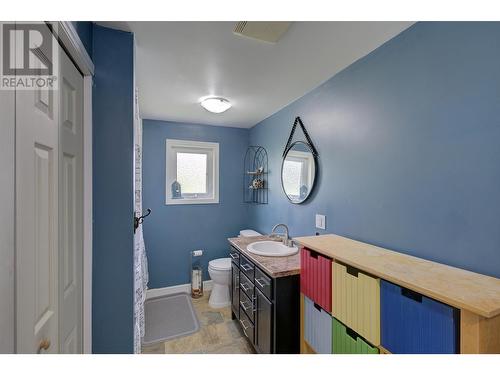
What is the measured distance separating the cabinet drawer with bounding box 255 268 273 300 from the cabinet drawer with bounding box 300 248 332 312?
0.73 feet

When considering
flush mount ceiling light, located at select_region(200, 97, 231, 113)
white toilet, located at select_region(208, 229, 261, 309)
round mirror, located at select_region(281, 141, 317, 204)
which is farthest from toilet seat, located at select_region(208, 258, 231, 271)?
flush mount ceiling light, located at select_region(200, 97, 231, 113)

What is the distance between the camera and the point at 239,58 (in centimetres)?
157

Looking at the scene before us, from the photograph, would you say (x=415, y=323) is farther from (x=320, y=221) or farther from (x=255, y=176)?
(x=255, y=176)

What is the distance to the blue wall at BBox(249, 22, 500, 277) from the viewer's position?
0.98 meters

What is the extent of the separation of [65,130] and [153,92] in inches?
50.7

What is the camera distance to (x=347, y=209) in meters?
1.71

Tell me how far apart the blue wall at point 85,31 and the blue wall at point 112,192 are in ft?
0.11

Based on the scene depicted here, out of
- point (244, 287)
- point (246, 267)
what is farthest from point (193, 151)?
point (244, 287)

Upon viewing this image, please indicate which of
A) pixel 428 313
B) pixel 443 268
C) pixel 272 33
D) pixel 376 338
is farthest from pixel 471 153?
pixel 272 33

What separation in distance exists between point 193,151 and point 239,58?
186 centimetres

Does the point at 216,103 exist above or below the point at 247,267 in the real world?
above

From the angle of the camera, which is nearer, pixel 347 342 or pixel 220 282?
pixel 347 342

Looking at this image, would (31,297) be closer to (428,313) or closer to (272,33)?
(428,313)

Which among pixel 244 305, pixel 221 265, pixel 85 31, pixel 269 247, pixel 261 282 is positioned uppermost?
pixel 85 31
